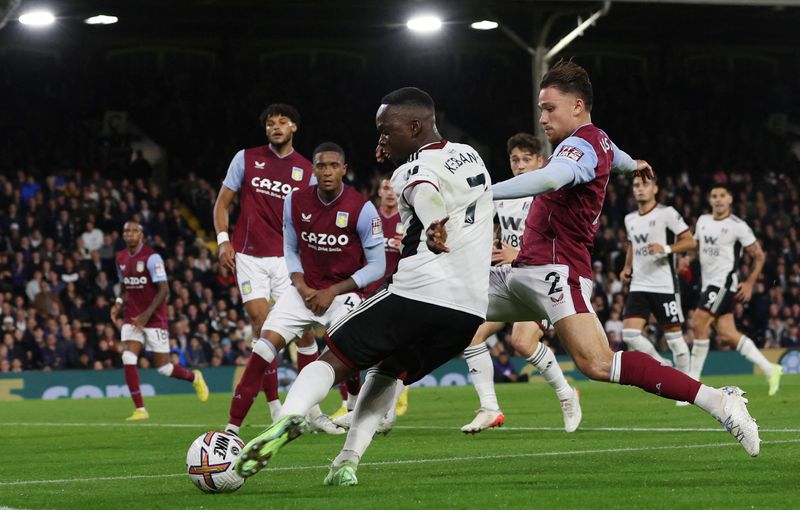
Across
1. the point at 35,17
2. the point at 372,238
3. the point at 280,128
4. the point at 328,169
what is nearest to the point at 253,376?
the point at 372,238

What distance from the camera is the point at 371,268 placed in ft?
29.1

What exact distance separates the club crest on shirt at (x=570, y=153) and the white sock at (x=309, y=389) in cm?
168

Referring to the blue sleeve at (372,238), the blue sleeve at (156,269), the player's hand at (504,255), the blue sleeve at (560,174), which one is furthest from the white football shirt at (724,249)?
the blue sleeve at (560,174)

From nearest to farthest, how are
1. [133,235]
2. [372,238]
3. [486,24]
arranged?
[372,238] < [133,235] < [486,24]

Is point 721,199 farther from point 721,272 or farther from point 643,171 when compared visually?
point 643,171

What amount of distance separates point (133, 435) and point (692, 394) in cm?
592

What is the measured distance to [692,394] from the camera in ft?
21.1

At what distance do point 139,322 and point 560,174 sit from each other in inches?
392

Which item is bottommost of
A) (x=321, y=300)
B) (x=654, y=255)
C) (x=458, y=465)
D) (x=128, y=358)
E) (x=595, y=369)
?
(x=128, y=358)

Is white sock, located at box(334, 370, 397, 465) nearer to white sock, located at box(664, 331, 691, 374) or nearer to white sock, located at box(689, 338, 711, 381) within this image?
white sock, located at box(664, 331, 691, 374)

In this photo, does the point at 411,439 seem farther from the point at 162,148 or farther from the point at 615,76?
the point at 615,76

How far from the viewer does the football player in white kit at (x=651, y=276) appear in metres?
14.5

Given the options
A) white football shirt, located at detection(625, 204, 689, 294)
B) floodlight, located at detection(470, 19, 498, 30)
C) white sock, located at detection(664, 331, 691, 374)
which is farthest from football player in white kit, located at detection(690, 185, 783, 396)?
→ floodlight, located at detection(470, 19, 498, 30)

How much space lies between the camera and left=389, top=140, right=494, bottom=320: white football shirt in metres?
5.89
